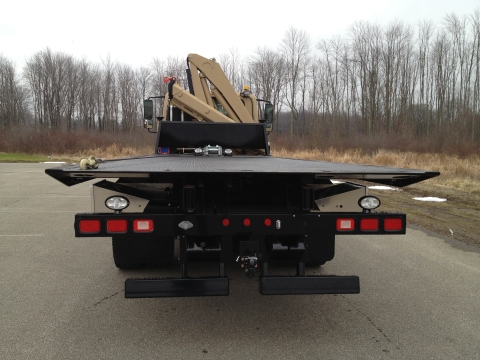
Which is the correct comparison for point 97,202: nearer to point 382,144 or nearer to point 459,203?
point 459,203

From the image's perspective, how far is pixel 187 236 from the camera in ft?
9.58

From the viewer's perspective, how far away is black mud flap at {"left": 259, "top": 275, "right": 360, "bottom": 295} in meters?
2.87

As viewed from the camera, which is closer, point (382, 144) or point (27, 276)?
point (27, 276)

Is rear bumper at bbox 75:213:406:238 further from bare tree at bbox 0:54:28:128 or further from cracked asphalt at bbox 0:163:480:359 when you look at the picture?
bare tree at bbox 0:54:28:128

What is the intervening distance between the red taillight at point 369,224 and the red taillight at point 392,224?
0.25 ft

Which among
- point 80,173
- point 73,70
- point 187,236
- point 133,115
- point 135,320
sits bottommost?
point 135,320

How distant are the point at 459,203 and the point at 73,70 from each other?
183 feet

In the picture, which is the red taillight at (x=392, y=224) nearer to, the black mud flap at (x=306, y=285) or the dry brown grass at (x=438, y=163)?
the black mud flap at (x=306, y=285)

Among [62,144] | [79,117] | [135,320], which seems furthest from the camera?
[79,117]

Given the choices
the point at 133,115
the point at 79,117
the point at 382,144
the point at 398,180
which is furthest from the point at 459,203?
the point at 79,117

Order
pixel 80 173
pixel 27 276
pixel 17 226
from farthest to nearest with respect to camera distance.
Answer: pixel 17 226 → pixel 27 276 → pixel 80 173

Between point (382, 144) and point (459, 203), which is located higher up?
point (382, 144)

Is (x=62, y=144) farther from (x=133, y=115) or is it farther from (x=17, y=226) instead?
(x=17, y=226)

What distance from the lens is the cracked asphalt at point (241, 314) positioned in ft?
8.94
